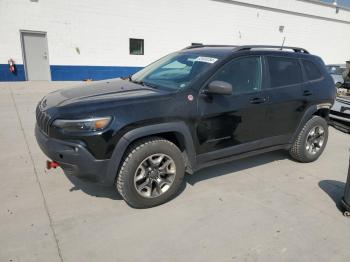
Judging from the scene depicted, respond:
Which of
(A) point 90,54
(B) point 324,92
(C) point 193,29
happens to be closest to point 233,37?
(C) point 193,29

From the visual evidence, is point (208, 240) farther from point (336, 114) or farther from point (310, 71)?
point (336, 114)

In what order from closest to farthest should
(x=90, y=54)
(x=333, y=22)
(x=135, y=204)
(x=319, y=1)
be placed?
(x=135, y=204)
(x=90, y=54)
(x=319, y=1)
(x=333, y=22)

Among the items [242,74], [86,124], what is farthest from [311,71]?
[86,124]

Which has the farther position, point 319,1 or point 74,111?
point 319,1

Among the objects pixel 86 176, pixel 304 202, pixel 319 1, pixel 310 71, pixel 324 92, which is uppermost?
pixel 319 1

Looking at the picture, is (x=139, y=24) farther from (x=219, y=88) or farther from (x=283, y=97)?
(x=219, y=88)

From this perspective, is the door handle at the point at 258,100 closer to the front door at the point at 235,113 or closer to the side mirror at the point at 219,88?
the front door at the point at 235,113

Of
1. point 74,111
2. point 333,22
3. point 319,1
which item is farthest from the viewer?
point 333,22

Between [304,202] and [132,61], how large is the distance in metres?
12.6

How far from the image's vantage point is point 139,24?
562 inches

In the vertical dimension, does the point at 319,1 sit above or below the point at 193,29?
above

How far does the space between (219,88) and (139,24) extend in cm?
1214

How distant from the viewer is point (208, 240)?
283cm

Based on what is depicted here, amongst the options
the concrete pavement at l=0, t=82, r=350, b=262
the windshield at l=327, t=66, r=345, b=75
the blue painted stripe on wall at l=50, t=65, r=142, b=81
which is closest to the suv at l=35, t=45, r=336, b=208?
the concrete pavement at l=0, t=82, r=350, b=262
